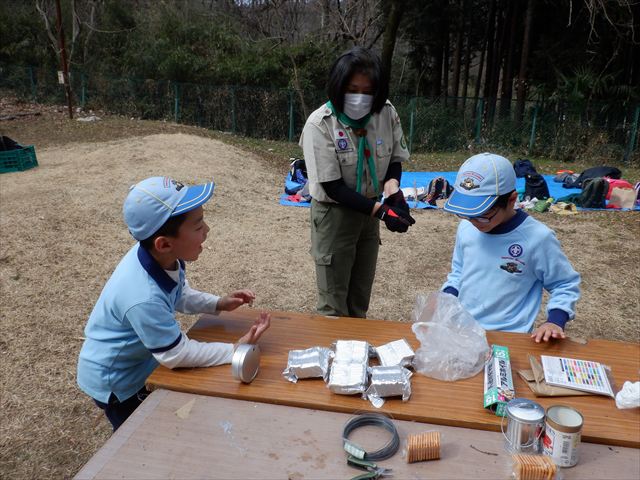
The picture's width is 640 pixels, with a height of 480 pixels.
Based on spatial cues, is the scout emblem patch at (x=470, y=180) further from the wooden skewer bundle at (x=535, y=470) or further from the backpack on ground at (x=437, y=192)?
the backpack on ground at (x=437, y=192)

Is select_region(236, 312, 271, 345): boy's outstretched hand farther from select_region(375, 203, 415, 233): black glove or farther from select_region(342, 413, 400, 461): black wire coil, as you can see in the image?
select_region(375, 203, 415, 233): black glove

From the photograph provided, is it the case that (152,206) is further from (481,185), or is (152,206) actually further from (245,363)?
(481,185)

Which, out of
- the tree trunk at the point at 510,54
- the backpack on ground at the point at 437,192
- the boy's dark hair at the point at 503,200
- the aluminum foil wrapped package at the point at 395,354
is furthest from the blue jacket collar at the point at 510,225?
the tree trunk at the point at 510,54

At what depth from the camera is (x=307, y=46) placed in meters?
15.5

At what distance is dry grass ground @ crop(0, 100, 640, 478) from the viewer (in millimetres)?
2799

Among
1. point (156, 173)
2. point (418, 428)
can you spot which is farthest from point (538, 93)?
point (418, 428)

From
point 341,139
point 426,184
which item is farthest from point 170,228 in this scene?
point 426,184

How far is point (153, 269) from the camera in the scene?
65.1 inches

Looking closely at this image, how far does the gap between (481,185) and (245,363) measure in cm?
107

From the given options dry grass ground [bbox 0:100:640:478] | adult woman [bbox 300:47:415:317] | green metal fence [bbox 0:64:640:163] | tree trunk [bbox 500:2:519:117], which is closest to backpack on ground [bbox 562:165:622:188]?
dry grass ground [bbox 0:100:640:478]

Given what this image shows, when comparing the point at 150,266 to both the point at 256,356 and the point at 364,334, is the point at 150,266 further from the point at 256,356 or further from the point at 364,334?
the point at 364,334

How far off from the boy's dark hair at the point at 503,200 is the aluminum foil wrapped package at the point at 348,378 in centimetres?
84

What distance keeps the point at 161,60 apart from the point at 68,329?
14069mm

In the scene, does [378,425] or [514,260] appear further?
[514,260]
